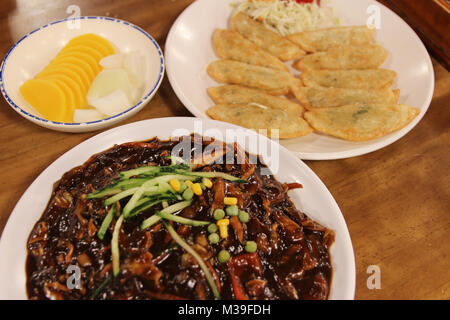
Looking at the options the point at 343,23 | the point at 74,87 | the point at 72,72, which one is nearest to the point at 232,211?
the point at 74,87

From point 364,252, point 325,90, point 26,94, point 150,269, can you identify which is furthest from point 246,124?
point 26,94

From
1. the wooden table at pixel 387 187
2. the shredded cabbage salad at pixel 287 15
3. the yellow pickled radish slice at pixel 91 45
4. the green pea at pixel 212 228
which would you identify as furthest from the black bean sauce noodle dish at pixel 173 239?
the shredded cabbage salad at pixel 287 15

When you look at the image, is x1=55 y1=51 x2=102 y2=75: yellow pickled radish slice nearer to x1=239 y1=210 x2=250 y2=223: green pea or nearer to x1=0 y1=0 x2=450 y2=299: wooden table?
x1=0 y1=0 x2=450 y2=299: wooden table

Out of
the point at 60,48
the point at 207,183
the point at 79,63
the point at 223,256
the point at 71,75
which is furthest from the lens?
the point at 60,48

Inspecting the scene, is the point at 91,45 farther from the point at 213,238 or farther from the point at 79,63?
the point at 213,238

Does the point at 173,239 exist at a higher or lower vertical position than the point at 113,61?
lower

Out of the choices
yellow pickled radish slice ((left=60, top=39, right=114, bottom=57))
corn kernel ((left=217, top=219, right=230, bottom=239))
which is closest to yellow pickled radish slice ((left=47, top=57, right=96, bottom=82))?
yellow pickled radish slice ((left=60, top=39, right=114, bottom=57))
